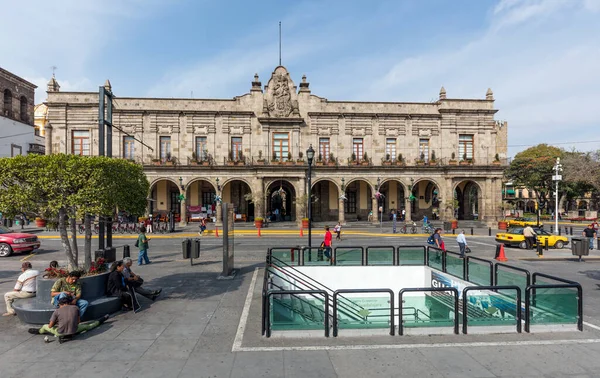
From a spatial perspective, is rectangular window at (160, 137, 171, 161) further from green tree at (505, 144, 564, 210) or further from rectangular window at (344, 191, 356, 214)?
green tree at (505, 144, 564, 210)

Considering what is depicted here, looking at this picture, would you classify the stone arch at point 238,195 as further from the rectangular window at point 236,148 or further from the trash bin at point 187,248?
the trash bin at point 187,248

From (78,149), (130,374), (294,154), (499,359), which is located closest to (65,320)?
(130,374)

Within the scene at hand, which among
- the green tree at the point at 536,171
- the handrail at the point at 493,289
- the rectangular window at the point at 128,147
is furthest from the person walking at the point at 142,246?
the green tree at the point at 536,171

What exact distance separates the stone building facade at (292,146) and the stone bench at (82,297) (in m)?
A: 25.0

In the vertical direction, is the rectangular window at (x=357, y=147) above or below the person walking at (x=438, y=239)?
above

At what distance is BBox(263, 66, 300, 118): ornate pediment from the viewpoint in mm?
34750

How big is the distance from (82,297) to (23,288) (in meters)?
1.82

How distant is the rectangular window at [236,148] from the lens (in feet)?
114

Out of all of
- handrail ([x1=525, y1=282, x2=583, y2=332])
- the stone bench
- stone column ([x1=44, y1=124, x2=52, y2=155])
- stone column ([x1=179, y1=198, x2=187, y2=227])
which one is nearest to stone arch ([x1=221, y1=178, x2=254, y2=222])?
stone column ([x1=179, y1=198, x2=187, y2=227])

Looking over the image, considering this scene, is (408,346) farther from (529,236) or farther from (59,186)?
(529,236)

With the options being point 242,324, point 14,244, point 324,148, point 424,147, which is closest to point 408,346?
point 242,324

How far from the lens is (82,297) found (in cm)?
783

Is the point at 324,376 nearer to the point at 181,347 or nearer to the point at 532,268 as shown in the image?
the point at 181,347

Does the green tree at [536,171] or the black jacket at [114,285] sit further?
the green tree at [536,171]
